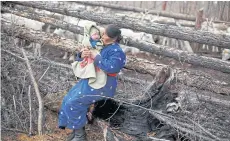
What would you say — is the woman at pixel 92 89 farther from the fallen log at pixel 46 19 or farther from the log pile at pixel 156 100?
the fallen log at pixel 46 19

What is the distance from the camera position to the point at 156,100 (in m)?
5.07

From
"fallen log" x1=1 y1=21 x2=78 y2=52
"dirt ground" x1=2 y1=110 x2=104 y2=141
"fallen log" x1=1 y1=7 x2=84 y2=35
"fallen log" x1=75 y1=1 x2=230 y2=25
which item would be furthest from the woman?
"fallen log" x1=75 y1=1 x2=230 y2=25

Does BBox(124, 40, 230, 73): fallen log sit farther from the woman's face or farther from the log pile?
the woman's face

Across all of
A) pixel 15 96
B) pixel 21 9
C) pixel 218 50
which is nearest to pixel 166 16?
pixel 218 50

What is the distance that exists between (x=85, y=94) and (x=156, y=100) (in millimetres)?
982

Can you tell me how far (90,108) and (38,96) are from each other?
697mm

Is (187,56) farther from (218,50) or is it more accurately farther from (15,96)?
(218,50)

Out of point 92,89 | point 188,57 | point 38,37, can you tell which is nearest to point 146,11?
point 38,37

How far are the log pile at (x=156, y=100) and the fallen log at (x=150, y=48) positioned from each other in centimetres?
1

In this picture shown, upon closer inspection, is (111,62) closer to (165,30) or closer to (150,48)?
(165,30)

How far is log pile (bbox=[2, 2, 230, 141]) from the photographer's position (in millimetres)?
4566

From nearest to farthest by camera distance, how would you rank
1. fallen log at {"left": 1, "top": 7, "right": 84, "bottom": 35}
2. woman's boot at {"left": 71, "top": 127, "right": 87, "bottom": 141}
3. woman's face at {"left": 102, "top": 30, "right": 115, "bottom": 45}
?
woman's face at {"left": 102, "top": 30, "right": 115, "bottom": 45}
woman's boot at {"left": 71, "top": 127, "right": 87, "bottom": 141}
fallen log at {"left": 1, "top": 7, "right": 84, "bottom": 35}

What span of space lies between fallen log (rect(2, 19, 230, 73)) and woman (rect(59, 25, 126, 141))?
6.02ft

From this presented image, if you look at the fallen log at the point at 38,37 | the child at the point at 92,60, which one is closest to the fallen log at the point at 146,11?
the fallen log at the point at 38,37
